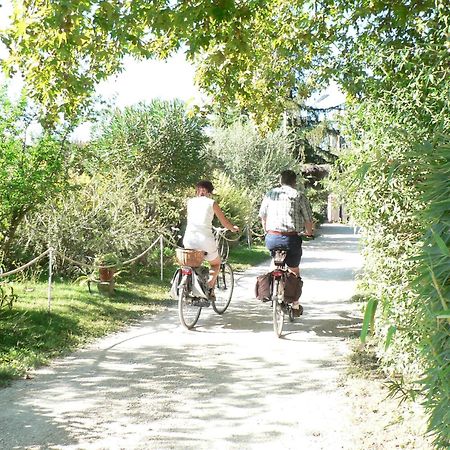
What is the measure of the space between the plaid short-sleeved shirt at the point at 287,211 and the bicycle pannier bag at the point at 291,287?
65cm

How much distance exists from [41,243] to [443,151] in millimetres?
10943

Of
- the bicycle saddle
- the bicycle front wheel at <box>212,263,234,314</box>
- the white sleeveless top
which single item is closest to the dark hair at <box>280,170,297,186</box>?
the bicycle saddle

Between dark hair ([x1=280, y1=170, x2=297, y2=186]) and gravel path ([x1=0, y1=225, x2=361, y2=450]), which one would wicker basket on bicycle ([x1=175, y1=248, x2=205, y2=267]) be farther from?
dark hair ([x1=280, y1=170, x2=297, y2=186])

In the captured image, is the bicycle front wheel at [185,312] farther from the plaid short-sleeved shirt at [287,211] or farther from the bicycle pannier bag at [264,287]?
the plaid short-sleeved shirt at [287,211]

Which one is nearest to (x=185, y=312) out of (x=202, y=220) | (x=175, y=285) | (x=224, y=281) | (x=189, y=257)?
(x=175, y=285)

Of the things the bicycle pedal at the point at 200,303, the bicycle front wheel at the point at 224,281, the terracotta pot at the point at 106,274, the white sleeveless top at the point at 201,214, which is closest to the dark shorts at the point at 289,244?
the white sleeveless top at the point at 201,214

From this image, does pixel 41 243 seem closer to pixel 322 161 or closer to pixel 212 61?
pixel 212 61

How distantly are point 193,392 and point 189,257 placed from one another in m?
2.89

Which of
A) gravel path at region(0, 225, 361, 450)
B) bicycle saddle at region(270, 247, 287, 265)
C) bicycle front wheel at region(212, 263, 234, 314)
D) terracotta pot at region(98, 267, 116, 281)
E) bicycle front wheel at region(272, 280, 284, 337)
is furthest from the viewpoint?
terracotta pot at region(98, 267, 116, 281)

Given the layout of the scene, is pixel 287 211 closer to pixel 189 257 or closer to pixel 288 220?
pixel 288 220

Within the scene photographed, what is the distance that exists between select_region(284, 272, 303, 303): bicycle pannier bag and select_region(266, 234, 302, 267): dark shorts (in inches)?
8.8

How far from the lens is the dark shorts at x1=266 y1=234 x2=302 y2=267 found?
26.0 ft

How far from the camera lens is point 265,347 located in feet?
23.4

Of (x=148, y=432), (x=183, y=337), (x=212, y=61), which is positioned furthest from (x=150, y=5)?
(x=148, y=432)
